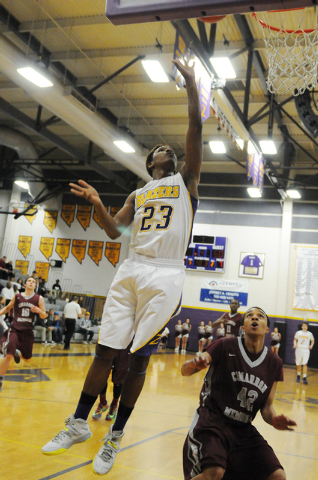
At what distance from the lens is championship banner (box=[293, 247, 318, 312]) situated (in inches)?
784

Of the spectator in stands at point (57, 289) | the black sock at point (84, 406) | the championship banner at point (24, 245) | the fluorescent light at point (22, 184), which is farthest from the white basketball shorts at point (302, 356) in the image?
the championship banner at point (24, 245)

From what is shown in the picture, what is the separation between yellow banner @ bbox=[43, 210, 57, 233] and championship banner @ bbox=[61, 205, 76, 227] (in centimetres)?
50

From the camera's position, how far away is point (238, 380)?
345 centimetres

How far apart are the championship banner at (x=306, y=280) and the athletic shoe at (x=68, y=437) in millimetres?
18219

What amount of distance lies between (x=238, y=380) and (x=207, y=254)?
60.2 feet

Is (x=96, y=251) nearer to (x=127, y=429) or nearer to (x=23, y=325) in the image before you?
(x=23, y=325)

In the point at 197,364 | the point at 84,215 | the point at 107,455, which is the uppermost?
the point at 84,215

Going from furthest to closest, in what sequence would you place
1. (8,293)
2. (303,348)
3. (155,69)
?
(8,293) → (303,348) → (155,69)

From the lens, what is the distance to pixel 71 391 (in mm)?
7992

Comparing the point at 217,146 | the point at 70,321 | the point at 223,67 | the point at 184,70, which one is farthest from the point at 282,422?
the point at 217,146

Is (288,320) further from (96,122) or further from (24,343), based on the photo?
(24,343)

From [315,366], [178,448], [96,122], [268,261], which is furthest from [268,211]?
[178,448]

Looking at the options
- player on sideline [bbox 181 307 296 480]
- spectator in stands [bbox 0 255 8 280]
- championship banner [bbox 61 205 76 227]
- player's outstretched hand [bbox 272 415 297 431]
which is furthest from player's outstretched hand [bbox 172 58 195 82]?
championship banner [bbox 61 205 76 227]

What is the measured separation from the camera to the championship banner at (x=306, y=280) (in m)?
19.9
